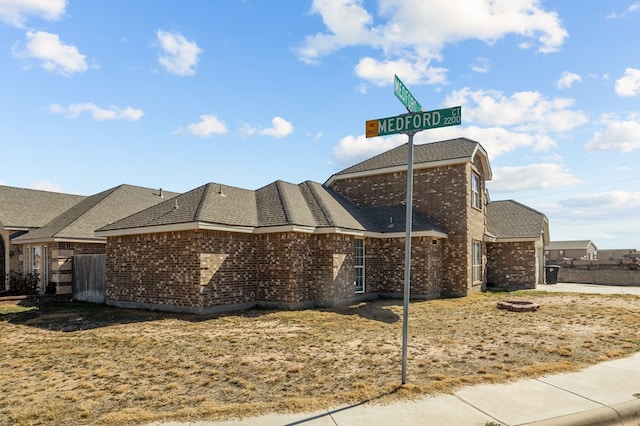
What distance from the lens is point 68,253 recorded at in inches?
759

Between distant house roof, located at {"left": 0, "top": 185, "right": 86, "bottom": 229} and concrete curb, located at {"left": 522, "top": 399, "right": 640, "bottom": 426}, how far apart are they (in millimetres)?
25680

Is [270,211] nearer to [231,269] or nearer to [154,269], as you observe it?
[231,269]

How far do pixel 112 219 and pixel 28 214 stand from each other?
5.56 m

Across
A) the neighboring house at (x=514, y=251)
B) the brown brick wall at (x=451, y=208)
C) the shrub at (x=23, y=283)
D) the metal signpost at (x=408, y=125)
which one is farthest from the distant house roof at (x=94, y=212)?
the neighboring house at (x=514, y=251)

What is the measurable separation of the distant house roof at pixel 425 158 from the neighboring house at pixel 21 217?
1662 centimetres

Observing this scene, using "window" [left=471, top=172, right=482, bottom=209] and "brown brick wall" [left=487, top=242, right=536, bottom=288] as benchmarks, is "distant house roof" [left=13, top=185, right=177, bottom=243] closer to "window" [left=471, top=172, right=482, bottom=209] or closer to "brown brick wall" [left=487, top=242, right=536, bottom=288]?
"window" [left=471, top=172, right=482, bottom=209]

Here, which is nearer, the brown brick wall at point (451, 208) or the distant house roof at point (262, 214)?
the distant house roof at point (262, 214)

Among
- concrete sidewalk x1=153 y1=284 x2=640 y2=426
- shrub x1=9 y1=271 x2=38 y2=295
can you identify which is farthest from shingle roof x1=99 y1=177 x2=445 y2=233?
concrete sidewalk x1=153 y1=284 x2=640 y2=426

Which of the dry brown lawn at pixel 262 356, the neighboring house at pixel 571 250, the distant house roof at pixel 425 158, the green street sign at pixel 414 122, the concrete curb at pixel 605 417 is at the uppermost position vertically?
the distant house roof at pixel 425 158

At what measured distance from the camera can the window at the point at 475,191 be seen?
2030 centimetres

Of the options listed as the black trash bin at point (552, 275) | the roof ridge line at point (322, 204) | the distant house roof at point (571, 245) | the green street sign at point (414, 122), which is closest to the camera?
the green street sign at point (414, 122)

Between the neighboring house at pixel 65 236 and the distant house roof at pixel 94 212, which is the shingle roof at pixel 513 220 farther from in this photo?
the neighboring house at pixel 65 236

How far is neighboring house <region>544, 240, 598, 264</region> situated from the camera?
63.4 m

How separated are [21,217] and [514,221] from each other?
1153 inches
